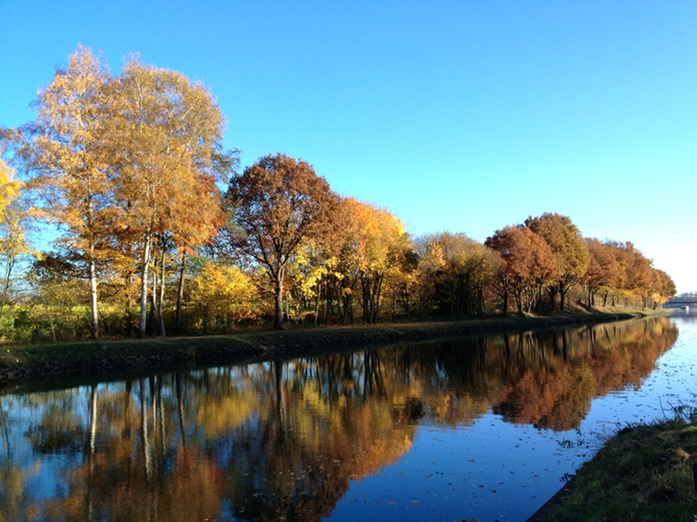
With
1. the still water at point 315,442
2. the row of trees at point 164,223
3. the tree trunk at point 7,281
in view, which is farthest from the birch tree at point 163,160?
the still water at point 315,442

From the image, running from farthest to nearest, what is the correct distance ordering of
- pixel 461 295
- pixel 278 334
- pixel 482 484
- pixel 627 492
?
1. pixel 461 295
2. pixel 278 334
3. pixel 482 484
4. pixel 627 492

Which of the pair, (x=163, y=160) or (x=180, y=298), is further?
(x=180, y=298)

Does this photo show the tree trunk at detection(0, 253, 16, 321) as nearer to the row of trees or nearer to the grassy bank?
the row of trees

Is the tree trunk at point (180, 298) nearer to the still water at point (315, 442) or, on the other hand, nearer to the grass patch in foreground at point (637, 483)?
the still water at point (315, 442)

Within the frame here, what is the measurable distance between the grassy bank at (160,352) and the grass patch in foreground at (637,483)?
1985 centimetres

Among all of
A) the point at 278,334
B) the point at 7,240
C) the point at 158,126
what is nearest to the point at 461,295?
the point at 278,334

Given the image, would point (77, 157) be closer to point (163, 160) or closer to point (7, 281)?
point (163, 160)

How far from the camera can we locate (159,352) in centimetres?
2648

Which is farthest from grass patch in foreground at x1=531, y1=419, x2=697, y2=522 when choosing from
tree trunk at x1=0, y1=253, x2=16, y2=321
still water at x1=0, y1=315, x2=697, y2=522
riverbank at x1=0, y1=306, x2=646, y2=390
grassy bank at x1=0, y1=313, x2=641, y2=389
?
tree trunk at x1=0, y1=253, x2=16, y2=321

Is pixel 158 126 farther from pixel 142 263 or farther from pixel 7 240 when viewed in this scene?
pixel 7 240

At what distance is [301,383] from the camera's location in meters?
20.0

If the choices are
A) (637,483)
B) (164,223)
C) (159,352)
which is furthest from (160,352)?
(637,483)

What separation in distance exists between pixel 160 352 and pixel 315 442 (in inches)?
707

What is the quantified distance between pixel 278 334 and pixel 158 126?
1547cm
